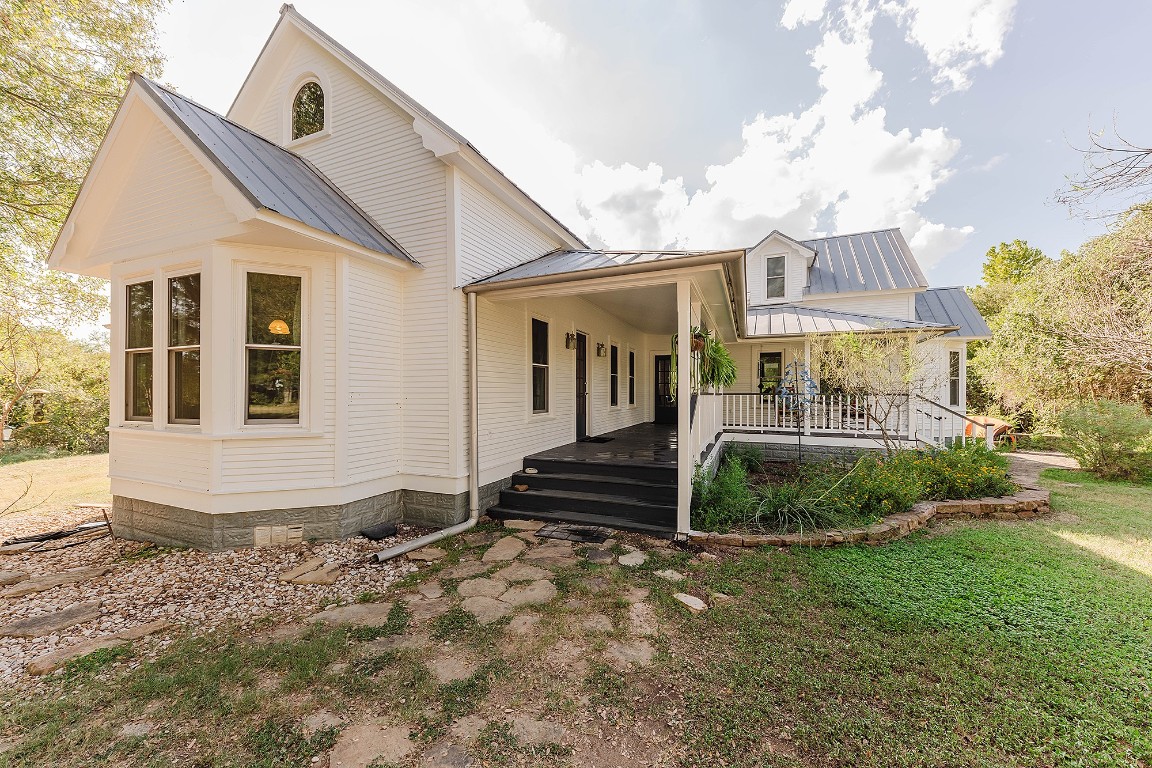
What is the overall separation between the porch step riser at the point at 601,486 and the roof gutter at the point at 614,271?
106 inches

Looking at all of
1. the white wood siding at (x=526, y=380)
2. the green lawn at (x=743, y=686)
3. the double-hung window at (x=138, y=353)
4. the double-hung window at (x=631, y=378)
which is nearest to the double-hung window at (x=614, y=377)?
the white wood siding at (x=526, y=380)

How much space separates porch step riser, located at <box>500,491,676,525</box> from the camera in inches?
198

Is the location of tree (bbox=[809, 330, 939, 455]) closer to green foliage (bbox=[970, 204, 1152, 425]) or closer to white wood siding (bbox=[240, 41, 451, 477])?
green foliage (bbox=[970, 204, 1152, 425])

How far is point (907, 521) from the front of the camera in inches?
201

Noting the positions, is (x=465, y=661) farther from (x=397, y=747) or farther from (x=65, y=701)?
(x=65, y=701)

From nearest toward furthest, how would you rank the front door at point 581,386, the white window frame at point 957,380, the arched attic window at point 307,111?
the arched attic window at point 307,111 < the front door at point 581,386 < the white window frame at point 957,380

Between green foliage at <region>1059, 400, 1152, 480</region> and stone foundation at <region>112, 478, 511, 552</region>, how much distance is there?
39.0 ft

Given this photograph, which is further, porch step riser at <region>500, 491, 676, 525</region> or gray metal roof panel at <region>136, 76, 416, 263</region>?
porch step riser at <region>500, 491, 676, 525</region>

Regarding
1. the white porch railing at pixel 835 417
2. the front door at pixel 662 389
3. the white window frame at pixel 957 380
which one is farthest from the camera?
the front door at pixel 662 389

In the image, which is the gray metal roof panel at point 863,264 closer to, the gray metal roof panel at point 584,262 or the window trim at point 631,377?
the window trim at point 631,377

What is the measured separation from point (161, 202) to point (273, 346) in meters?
2.18

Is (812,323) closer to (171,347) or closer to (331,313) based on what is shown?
(331,313)

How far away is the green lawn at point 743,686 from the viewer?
2.02 meters

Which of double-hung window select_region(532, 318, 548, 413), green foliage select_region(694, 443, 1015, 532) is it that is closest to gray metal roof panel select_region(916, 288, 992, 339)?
green foliage select_region(694, 443, 1015, 532)
